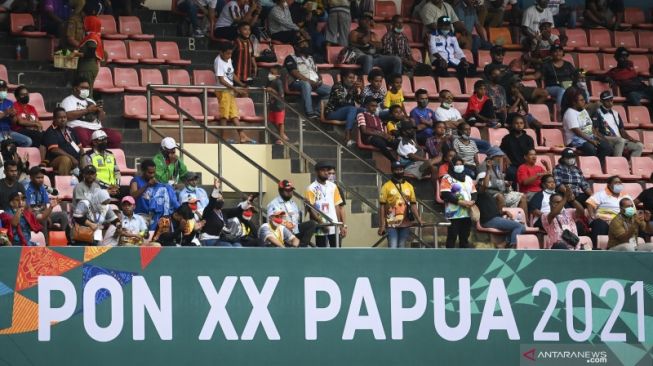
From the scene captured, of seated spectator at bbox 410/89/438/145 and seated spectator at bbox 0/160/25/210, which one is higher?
seated spectator at bbox 410/89/438/145

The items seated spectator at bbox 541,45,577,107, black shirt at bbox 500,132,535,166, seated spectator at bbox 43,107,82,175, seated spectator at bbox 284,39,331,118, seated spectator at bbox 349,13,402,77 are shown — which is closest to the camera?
seated spectator at bbox 43,107,82,175

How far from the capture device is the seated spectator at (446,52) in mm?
26125

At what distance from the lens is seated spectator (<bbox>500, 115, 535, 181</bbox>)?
23.6 meters

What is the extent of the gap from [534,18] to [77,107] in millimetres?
9339

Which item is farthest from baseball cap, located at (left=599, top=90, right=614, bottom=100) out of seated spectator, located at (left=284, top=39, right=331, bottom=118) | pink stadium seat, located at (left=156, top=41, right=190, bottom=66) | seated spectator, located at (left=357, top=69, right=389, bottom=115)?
pink stadium seat, located at (left=156, top=41, right=190, bottom=66)

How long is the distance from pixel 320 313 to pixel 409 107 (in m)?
8.07

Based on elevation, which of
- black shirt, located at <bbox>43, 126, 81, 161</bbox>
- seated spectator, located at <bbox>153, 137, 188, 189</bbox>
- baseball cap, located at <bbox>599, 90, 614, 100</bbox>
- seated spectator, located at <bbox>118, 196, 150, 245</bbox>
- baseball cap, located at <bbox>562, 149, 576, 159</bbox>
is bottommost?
seated spectator, located at <bbox>118, 196, 150, 245</bbox>

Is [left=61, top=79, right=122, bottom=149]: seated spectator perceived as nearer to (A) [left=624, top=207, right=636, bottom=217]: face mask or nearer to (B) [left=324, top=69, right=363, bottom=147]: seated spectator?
(B) [left=324, top=69, right=363, bottom=147]: seated spectator

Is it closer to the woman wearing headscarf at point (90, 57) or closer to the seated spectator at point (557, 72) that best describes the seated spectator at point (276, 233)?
the woman wearing headscarf at point (90, 57)

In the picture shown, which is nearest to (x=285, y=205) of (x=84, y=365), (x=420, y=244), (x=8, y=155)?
(x=420, y=244)

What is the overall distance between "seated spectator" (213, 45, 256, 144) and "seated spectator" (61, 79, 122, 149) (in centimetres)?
174

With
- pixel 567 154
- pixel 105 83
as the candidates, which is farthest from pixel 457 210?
pixel 105 83

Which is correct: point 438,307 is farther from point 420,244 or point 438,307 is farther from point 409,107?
point 409,107

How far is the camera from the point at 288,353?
1672 centimetres
